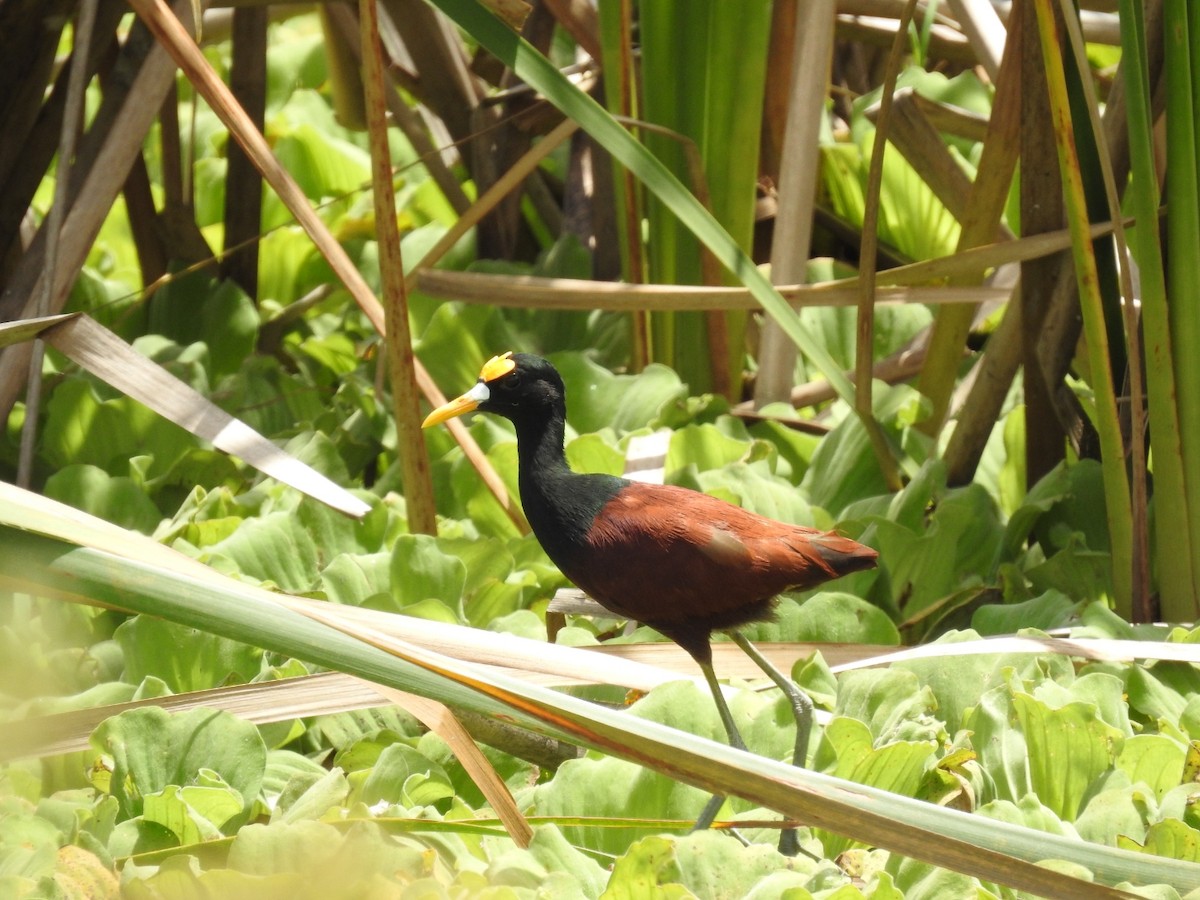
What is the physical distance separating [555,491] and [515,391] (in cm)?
18

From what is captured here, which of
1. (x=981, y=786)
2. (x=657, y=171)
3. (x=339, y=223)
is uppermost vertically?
(x=657, y=171)

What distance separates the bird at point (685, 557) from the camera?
1.89 meters

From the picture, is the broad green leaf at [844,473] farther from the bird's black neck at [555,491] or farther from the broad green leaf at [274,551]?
the broad green leaf at [274,551]

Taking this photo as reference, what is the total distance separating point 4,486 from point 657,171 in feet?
3.99

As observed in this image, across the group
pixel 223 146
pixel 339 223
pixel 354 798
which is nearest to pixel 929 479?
pixel 354 798

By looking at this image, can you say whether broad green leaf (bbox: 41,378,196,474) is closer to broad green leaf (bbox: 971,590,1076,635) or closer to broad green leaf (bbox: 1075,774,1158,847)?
broad green leaf (bbox: 971,590,1076,635)

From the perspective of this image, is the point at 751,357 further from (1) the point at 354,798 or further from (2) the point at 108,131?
(1) the point at 354,798

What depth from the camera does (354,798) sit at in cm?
175

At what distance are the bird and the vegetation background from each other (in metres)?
0.09

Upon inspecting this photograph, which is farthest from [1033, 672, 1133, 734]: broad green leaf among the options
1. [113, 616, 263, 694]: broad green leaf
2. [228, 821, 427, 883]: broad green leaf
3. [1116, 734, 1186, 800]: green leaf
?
[113, 616, 263, 694]: broad green leaf

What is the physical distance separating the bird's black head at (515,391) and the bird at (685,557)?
0.42 ft

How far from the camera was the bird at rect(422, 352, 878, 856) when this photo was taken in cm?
189

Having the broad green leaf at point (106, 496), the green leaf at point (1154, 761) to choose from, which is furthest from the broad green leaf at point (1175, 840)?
the broad green leaf at point (106, 496)

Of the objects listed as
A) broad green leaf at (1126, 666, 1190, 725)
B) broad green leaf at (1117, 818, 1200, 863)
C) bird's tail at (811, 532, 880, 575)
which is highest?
bird's tail at (811, 532, 880, 575)
